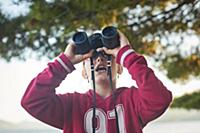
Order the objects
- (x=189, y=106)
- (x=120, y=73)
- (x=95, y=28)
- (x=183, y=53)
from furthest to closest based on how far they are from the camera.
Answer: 1. (x=189, y=106)
2. (x=183, y=53)
3. (x=95, y=28)
4. (x=120, y=73)

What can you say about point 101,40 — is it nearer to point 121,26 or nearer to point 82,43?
point 82,43

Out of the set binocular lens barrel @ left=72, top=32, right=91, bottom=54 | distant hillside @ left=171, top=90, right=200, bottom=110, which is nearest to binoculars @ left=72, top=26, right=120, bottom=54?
binocular lens barrel @ left=72, top=32, right=91, bottom=54

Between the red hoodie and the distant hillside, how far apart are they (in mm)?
1536

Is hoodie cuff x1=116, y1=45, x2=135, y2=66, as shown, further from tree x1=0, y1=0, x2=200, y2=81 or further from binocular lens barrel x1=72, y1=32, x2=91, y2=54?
tree x1=0, y1=0, x2=200, y2=81

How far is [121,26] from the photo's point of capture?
2051mm

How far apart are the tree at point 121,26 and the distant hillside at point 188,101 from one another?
0.45ft

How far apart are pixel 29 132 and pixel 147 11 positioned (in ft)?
2.62

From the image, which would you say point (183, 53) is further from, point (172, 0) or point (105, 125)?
point (105, 125)

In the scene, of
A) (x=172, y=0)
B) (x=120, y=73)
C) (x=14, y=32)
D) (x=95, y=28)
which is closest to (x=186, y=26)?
(x=172, y=0)

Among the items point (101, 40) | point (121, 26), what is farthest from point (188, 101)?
point (101, 40)

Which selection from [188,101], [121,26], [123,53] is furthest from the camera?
[188,101]

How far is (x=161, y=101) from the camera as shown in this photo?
2.72 feet

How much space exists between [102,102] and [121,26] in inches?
47.5

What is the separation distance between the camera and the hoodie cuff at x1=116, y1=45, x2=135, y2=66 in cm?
84
